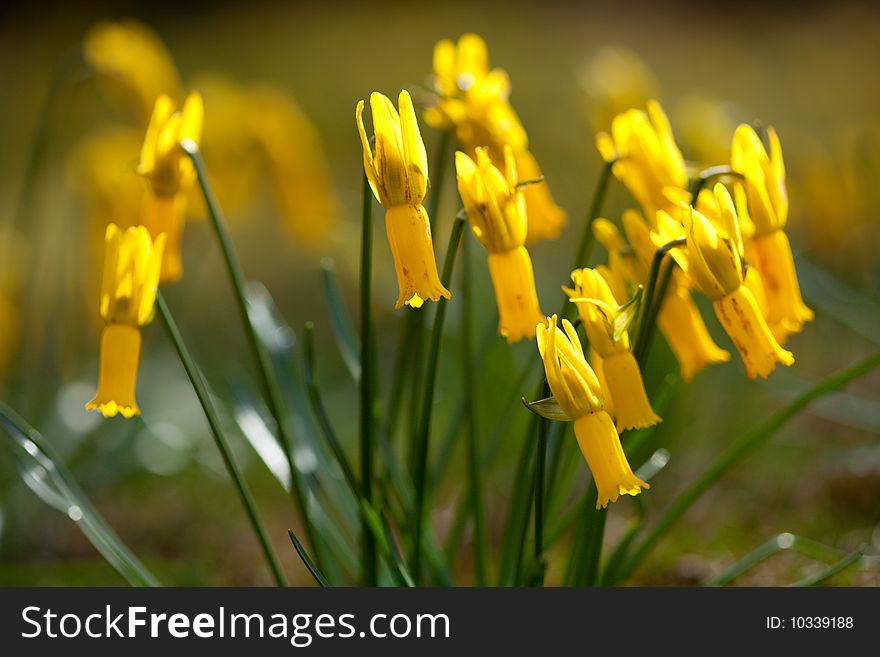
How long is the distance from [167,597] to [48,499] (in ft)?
0.70

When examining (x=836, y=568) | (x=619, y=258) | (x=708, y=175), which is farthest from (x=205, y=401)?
(x=836, y=568)

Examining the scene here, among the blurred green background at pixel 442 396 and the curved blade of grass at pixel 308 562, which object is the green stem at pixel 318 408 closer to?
the curved blade of grass at pixel 308 562

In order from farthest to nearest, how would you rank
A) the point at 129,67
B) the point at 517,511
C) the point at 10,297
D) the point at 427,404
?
1. the point at 10,297
2. the point at 129,67
3. the point at 517,511
4. the point at 427,404

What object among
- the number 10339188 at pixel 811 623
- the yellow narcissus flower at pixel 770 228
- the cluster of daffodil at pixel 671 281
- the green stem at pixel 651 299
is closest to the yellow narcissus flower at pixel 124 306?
the cluster of daffodil at pixel 671 281

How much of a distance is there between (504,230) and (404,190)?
0.14 metres

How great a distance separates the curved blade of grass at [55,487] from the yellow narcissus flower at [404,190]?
579 mm

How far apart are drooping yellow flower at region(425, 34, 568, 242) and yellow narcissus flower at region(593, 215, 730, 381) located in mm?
147

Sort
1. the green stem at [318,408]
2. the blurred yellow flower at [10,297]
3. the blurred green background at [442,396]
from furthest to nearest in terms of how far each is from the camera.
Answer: the blurred yellow flower at [10,297] → the blurred green background at [442,396] → the green stem at [318,408]

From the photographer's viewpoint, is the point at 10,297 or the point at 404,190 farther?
the point at 10,297

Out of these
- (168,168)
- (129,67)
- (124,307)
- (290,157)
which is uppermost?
(129,67)

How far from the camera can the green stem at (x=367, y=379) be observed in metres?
1.28

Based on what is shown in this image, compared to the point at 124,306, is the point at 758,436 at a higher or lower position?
lower

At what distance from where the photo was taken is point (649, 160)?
132cm

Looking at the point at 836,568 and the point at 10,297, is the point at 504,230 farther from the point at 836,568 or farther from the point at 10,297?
the point at 10,297
